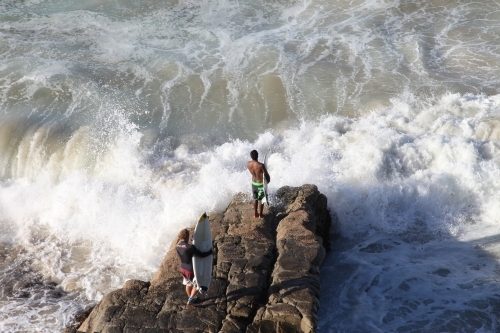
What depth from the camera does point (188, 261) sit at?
716 cm

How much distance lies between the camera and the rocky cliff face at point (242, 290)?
23.5ft

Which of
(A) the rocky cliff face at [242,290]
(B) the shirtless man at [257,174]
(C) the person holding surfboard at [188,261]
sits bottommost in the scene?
(A) the rocky cliff face at [242,290]

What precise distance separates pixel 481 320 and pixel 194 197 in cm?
556

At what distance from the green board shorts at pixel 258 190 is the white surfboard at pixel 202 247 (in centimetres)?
198

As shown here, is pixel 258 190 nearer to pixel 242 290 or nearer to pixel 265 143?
pixel 242 290

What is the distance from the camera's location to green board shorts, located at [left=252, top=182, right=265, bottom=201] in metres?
8.99

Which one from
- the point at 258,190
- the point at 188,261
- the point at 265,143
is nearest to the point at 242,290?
the point at 188,261

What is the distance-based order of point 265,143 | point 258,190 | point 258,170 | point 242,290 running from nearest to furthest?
1. point 242,290
2. point 258,170
3. point 258,190
4. point 265,143

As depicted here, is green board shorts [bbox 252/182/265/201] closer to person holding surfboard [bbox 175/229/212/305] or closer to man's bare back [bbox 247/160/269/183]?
man's bare back [bbox 247/160/269/183]

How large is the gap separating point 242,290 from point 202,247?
1020mm

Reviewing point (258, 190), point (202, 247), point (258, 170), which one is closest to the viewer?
point (202, 247)

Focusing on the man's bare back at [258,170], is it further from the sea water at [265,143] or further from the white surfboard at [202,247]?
the white surfboard at [202,247]

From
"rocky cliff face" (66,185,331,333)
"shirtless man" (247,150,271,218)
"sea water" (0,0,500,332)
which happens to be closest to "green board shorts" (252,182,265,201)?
"shirtless man" (247,150,271,218)

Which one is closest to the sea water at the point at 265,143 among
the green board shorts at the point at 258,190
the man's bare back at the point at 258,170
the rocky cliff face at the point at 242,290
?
the rocky cliff face at the point at 242,290
